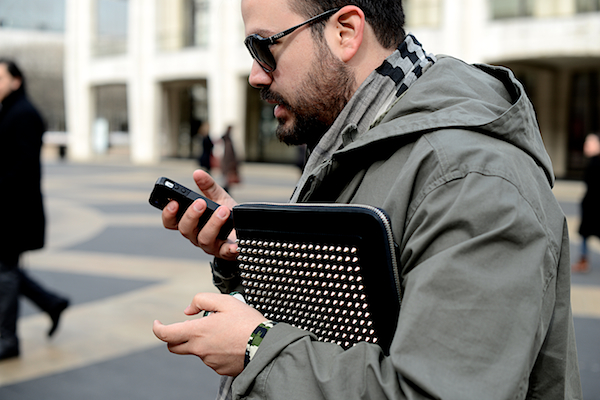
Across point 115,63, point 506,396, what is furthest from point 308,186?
point 115,63

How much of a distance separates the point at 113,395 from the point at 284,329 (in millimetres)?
3111

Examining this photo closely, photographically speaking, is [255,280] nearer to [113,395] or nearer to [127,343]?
[113,395]

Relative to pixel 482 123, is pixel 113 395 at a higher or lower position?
lower

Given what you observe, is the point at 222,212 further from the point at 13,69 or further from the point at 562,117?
the point at 562,117

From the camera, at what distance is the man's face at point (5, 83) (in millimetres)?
5000

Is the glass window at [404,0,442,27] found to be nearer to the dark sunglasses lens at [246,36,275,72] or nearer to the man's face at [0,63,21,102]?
the man's face at [0,63,21,102]

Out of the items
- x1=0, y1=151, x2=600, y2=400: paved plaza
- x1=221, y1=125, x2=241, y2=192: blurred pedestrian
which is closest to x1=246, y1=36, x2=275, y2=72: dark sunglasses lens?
x1=0, y1=151, x2=600, y2=400: paved plaza

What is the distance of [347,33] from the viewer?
148cm

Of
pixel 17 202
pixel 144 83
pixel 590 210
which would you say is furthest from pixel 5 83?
pixel 144 83

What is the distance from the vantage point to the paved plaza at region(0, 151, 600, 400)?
4121 millimetres

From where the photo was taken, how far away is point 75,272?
7.38 metres

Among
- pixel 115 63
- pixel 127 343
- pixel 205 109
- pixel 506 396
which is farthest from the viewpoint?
pixel 205 109

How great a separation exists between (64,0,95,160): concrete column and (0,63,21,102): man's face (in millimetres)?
30885


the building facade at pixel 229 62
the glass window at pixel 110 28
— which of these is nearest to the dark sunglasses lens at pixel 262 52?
the building facade at pixel 229 62
